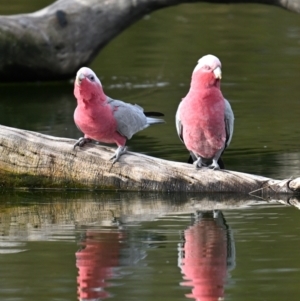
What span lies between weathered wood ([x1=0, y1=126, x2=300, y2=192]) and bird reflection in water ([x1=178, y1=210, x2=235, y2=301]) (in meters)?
0.51

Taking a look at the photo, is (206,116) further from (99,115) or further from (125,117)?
(99,115)

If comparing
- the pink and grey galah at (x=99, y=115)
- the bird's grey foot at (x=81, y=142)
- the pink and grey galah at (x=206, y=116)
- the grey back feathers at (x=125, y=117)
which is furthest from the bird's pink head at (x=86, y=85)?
the pink and grey galah at (x=206, y=116)

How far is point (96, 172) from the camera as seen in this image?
26.0ft

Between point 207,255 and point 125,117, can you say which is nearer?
point 207,255

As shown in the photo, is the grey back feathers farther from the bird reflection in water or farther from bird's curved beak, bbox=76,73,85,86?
the bird reflection in water

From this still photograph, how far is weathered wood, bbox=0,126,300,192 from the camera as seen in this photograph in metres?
7.70

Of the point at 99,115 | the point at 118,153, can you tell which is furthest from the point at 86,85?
the point at 118,153

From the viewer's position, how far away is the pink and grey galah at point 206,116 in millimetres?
7438

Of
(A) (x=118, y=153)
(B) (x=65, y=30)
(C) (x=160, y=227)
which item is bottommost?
(C) (x=160, y=227)

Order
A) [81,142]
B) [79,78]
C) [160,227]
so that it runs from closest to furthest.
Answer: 1. [160,227]
2. [79,78]
3. [81,142]

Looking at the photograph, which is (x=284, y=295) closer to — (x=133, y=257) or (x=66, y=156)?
(x=133, y=257)

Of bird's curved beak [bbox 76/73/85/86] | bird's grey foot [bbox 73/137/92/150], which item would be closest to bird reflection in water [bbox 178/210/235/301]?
bird's grey foot [bbox 73/137/92/150]

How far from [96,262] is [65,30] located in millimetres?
7895

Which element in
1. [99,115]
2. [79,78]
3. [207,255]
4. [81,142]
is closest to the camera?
[207,255]
